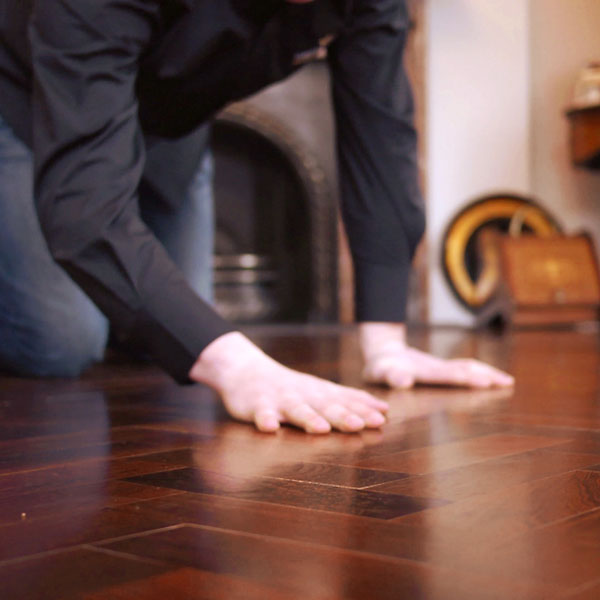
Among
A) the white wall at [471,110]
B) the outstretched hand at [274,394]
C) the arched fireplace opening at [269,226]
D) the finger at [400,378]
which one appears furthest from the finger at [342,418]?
the white wall at [471,110]

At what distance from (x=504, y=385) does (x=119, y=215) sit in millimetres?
625

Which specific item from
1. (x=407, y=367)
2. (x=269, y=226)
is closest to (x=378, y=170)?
(x=407, y=367)

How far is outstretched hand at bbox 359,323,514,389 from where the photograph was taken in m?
1.24

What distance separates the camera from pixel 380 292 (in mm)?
1269

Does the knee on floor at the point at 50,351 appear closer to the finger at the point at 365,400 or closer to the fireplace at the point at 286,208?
the finger at the point at 365,400

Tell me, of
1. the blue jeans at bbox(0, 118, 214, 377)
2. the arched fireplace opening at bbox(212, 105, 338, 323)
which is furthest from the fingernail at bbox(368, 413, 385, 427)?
the arched fireplace opening at bbox(212, 105, 338, 323)

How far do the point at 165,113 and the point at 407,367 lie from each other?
49 cm

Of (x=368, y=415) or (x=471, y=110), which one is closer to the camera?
(x=368, y=415)

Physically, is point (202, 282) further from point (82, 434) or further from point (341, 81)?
point (82, 434)

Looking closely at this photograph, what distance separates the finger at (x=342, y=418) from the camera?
834 millimetres

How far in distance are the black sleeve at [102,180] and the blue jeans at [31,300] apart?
22.7 inches

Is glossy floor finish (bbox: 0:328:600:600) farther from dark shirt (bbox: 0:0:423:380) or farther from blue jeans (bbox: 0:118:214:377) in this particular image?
blue jeans (bbox: 0:118:214:377)

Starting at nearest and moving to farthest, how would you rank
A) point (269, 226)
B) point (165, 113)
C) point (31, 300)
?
point (165, 113) < point (31, 300) < point (269, 226)

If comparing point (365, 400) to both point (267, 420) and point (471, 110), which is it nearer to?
point (267, 420)
